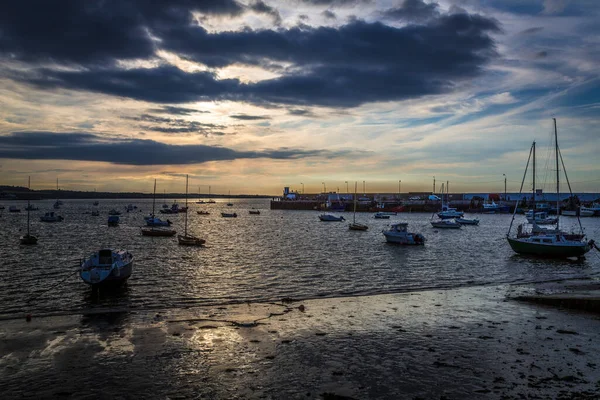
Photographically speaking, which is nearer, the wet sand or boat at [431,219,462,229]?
the wet sand

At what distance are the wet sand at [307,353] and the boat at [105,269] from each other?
500 cm

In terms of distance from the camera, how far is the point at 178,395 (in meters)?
14.0

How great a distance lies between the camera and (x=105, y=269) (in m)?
29.5

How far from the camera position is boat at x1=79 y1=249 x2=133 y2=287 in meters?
28.9

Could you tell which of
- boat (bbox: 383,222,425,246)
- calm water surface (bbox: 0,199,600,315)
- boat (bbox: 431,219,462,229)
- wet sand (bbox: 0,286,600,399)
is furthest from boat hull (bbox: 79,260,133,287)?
boat (bbox: 431,219,462,229)

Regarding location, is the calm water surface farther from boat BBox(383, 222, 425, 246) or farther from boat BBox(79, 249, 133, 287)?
boat BBox(383, 222, 425, 246)

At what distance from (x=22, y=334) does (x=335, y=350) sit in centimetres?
1452

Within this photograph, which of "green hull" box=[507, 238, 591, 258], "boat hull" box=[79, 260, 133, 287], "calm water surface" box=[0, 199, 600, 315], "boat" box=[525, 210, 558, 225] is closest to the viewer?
"boat hull" box=[79, 260, 133, 287]

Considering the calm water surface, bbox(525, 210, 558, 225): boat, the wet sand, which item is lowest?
the calm water surface

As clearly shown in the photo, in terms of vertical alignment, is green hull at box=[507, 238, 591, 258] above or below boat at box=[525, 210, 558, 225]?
below

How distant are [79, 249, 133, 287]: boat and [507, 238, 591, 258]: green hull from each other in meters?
43.2

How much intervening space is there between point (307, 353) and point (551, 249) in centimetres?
4230

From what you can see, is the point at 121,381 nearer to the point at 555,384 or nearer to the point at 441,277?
the point at 555,384

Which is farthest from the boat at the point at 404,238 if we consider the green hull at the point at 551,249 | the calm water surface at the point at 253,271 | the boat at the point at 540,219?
the boat at the point at 540,219
